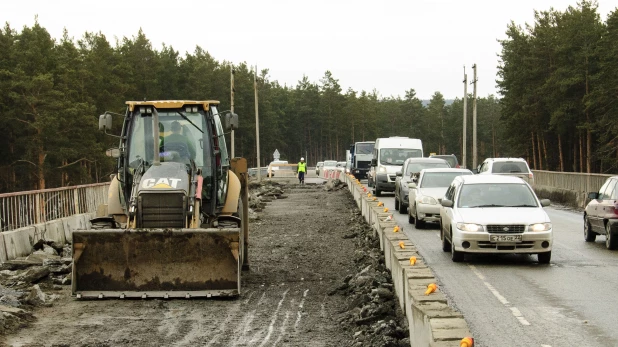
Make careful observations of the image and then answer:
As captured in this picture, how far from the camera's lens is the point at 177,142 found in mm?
13656

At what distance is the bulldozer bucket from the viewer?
39.3 feet

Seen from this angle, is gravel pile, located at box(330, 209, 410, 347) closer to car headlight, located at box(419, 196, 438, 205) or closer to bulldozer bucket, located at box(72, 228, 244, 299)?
bulldozer bucket, located at box(72, 228, 244, 299)

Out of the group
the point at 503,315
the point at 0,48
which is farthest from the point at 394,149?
the point at 0,48

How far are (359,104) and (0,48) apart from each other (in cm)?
10451

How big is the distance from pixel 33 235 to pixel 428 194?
10.2 meters

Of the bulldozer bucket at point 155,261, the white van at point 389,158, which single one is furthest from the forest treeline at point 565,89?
the bulldozer bucket at point 155,261

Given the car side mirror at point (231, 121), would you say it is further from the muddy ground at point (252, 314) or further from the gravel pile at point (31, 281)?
the gravel pile at point (31, 281)

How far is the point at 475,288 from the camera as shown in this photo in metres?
12.9

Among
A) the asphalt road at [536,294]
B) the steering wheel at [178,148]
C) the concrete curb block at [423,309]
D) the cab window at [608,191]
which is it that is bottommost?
the asphalt road at [536,294]

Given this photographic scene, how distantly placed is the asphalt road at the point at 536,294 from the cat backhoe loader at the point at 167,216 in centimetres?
342

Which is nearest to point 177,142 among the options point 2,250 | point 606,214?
point 2,250

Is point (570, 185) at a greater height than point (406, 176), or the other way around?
point (406, 176)

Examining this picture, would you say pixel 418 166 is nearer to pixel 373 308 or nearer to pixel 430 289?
pixel 373 308

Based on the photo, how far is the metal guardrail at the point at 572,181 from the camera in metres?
33.9
